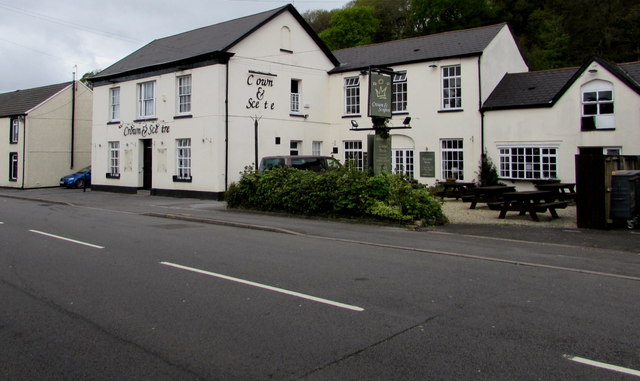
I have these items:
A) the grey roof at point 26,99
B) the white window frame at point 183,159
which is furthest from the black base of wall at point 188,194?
the grey roof at point 26,99

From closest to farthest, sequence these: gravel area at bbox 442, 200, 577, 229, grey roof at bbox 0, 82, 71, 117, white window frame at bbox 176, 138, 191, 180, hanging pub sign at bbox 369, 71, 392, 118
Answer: gravel area at bbox 442, 200, 577, 229, hanging pub sign at bbox 369, 71, 392, 118, white window frame at bbox 176, 138, 191, 180, grey roof at bbox 0, 82, 71, 117

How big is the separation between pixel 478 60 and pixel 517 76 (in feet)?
8.98

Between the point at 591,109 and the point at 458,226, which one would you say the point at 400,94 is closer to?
the point at 591,109

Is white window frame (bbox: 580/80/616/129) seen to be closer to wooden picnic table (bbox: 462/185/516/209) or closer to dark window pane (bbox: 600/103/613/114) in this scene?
dark window pane (bbox: 600/103/613/114)

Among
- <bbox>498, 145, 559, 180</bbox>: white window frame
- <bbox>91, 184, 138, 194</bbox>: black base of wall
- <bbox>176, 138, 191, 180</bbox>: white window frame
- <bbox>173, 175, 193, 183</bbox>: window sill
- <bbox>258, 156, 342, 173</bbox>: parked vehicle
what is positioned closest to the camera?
<bbox>258, 156, 342, 173</bbox>: parked vehicle

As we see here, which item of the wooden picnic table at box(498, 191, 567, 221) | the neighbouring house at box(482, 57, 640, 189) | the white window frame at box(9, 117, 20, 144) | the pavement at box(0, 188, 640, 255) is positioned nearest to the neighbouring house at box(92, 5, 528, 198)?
the neighbouring house at box(482, 57, 640, 189)

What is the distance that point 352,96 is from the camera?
2980cm

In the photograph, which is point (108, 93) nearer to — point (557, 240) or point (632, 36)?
point (557, 240)

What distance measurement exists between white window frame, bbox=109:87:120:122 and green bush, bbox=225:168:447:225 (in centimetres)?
1595

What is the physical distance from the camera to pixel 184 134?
26.7 meters

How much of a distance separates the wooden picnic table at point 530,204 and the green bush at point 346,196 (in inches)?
82.6

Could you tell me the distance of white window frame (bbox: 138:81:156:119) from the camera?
28.8 meters

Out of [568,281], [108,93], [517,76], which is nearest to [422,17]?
[517,76]

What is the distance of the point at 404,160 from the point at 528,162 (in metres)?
6.23
